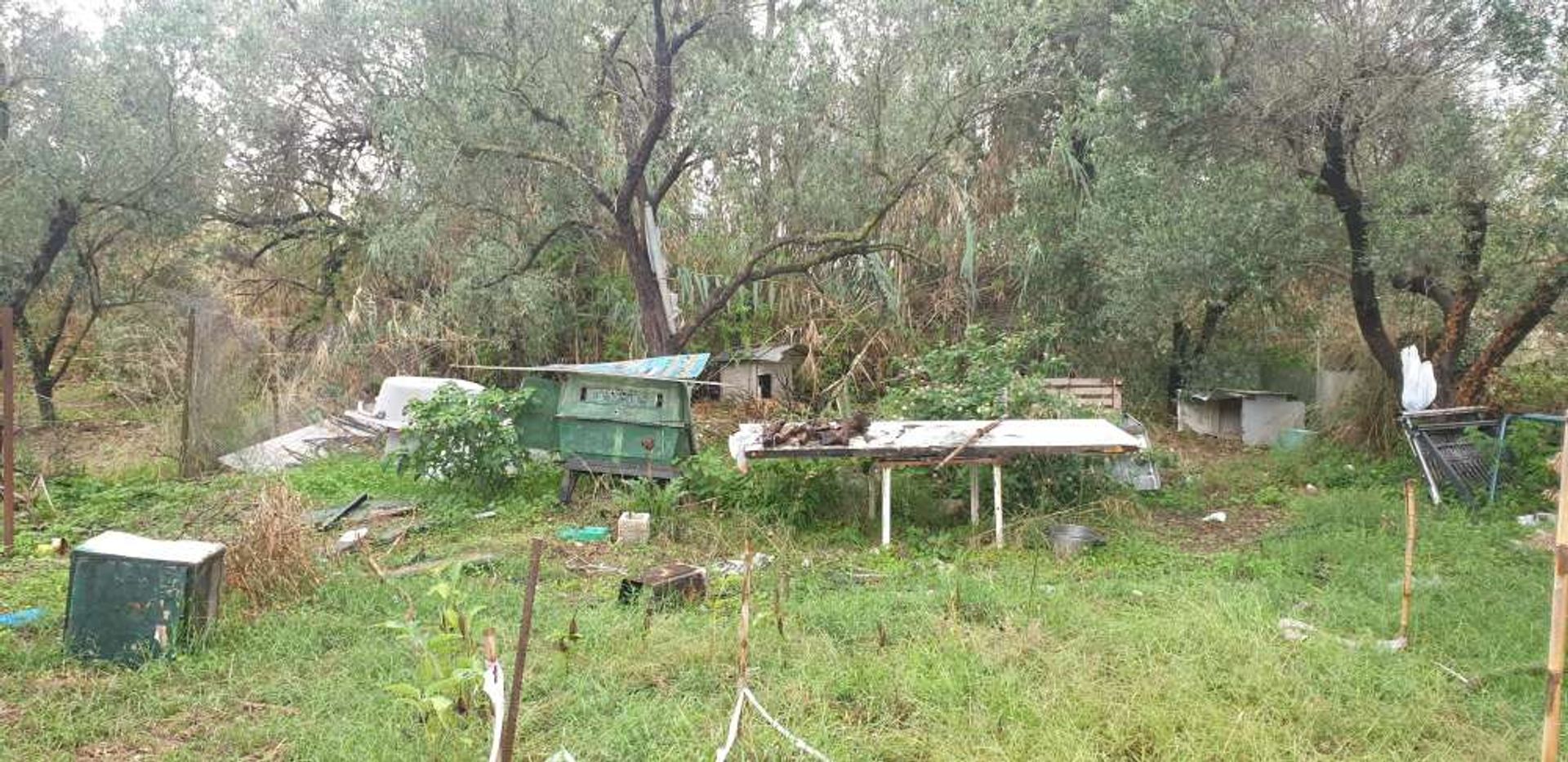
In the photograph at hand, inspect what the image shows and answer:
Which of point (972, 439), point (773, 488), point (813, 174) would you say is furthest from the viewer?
point (813, 174)

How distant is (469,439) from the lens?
8922 millimetres

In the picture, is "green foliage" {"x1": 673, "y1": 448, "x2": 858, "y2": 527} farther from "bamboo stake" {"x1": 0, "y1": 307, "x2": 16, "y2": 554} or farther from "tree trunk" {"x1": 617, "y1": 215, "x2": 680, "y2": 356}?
"bamboo stake" {"x1": 0, "y1": 307, "x2": 16, "y2": 554}

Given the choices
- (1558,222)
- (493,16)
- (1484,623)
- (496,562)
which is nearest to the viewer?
(1484,623)

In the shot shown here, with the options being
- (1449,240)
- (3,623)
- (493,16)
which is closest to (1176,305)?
(1449,240)

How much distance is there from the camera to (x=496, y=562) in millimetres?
6688

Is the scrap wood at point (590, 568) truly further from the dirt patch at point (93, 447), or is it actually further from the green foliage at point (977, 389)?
the dirt patch at point (93, 447)

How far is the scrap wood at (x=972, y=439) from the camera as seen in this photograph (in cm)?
725

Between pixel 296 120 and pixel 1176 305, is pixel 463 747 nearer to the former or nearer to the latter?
pixel 1176 305

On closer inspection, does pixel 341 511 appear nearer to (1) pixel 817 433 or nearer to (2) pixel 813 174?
(1) pixel 817 433

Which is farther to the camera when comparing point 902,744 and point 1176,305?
point 1176,305

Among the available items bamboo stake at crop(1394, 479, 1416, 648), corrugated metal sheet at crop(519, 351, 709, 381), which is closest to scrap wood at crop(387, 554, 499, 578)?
corrugated metal sheet at crop(519, 351, 709, 381)

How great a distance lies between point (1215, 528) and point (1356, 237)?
3.33m

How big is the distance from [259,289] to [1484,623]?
639 inches

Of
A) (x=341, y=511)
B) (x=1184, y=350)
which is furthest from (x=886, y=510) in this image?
(x=1184, y=350)
